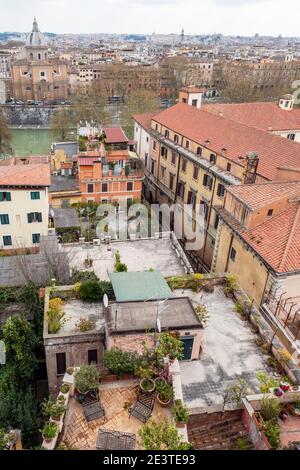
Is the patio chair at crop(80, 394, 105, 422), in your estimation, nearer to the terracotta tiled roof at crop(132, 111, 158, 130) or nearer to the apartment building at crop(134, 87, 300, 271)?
the apartment building at crop(134, 87, 300, 271)

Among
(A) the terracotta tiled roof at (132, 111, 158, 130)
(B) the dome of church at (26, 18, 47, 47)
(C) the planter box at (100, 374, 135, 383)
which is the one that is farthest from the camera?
(B) the dome of church at (26, 18, 47, 47)

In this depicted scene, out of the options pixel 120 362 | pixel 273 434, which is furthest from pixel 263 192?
pixel 273 434

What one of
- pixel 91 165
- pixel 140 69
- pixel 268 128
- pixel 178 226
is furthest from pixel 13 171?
pixel 140 69

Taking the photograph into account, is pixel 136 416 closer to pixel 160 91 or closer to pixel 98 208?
pixel 98 208

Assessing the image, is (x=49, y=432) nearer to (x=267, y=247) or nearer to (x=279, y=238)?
(x=267, y=247)

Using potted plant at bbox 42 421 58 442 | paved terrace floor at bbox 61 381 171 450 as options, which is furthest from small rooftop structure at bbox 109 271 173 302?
potted plant at bbox 42 421 58 442

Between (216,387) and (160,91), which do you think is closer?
(216,387)
